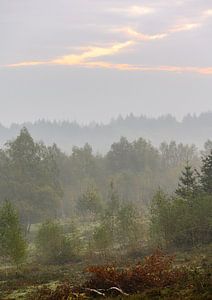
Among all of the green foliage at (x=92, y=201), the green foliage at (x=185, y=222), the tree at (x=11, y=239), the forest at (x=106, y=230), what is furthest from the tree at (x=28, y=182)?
the tree at (x=11, y=239)

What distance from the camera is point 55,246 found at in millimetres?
59375

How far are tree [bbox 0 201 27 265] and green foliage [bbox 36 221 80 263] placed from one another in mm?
11719

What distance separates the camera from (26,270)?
47781 millimetres

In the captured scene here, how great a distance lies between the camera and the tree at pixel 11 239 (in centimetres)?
4606

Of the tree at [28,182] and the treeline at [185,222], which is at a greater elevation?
the tree at [28,182]

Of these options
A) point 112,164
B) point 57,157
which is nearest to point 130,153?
point 112,164

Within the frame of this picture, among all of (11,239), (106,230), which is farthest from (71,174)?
(11,239)

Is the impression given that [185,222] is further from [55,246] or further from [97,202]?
[97,202]

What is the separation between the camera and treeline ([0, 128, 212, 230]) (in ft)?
318

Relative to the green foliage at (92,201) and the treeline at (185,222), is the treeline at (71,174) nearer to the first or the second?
the green foliage at (92,201)

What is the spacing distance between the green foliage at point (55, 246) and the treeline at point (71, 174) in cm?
3359

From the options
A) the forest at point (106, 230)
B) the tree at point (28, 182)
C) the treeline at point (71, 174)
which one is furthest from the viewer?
the treeline at point (71, 174)

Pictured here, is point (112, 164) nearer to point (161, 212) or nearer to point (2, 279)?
point (161, 212)

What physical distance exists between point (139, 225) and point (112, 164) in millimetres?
73766
